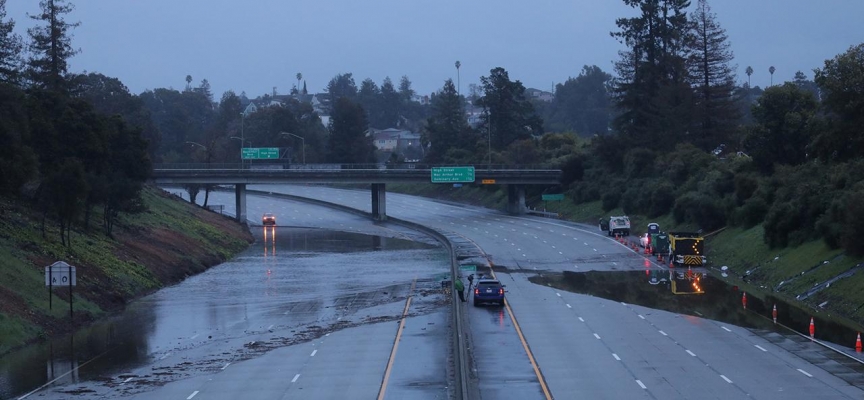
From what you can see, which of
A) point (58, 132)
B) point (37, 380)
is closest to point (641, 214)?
point (58, 132)

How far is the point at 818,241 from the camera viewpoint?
53781mm

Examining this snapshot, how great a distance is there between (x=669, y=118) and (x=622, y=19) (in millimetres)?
17316

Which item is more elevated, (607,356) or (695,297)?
(695,297)

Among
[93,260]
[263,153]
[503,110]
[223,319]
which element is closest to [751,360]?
[223,319]

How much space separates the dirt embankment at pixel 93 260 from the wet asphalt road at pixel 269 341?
4.25ft

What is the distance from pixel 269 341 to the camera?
37500 mm

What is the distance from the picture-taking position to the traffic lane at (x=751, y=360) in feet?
89.0

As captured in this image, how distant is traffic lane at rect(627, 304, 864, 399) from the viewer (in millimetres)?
27125

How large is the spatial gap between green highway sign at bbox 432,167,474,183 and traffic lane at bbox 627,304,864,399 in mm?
73001

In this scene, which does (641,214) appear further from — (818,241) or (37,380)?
(37,380)

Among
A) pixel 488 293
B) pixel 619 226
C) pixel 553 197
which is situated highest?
pixel 553 197

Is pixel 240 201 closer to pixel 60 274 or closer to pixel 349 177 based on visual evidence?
pixel 349 177

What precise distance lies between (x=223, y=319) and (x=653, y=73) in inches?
3216

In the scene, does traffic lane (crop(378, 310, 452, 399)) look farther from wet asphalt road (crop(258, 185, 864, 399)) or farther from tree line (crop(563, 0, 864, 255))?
tree line (crop(563, 0, 864, 255))
